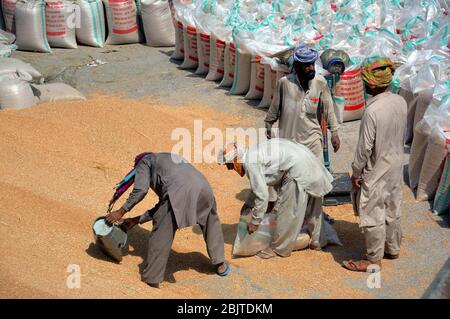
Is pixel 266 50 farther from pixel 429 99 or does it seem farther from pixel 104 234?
pixel 104 234

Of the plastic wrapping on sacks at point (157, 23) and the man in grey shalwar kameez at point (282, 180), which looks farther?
the plastic wrapping on sacks at point (157, 23)

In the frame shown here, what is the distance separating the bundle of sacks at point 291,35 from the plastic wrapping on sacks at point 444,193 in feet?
4.83

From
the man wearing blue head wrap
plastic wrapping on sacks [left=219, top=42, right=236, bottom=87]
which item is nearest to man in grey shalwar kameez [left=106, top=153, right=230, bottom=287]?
the man wearing blue head wrap

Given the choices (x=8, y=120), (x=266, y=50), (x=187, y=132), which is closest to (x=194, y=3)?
(x=266, y=50)

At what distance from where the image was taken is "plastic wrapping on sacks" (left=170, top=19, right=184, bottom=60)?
11.2 meters

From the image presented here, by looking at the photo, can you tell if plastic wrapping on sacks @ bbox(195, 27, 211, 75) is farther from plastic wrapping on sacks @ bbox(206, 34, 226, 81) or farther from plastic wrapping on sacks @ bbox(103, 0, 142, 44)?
plastic wrapping on sacks @ bbox(103, 0, 142, 44)

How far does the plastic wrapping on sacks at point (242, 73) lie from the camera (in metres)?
9.60

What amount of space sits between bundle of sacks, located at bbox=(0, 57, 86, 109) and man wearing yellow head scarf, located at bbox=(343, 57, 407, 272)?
172 inches

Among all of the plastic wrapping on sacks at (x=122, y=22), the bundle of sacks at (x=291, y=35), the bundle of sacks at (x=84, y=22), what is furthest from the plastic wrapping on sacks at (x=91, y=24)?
the bundle of sacks at (x=291, y=35)

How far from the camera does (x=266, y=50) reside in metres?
9.26

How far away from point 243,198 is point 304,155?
4.72 feet

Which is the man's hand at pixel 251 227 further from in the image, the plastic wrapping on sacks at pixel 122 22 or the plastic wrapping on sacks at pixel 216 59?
the plastic wrapping on sacks at pixel 122 22

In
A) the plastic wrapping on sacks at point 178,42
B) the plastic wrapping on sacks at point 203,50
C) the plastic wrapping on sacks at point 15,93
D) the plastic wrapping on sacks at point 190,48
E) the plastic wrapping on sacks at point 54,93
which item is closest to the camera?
the plastic wrapping on sacks at point 15,93

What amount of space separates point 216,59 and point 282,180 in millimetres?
4773
